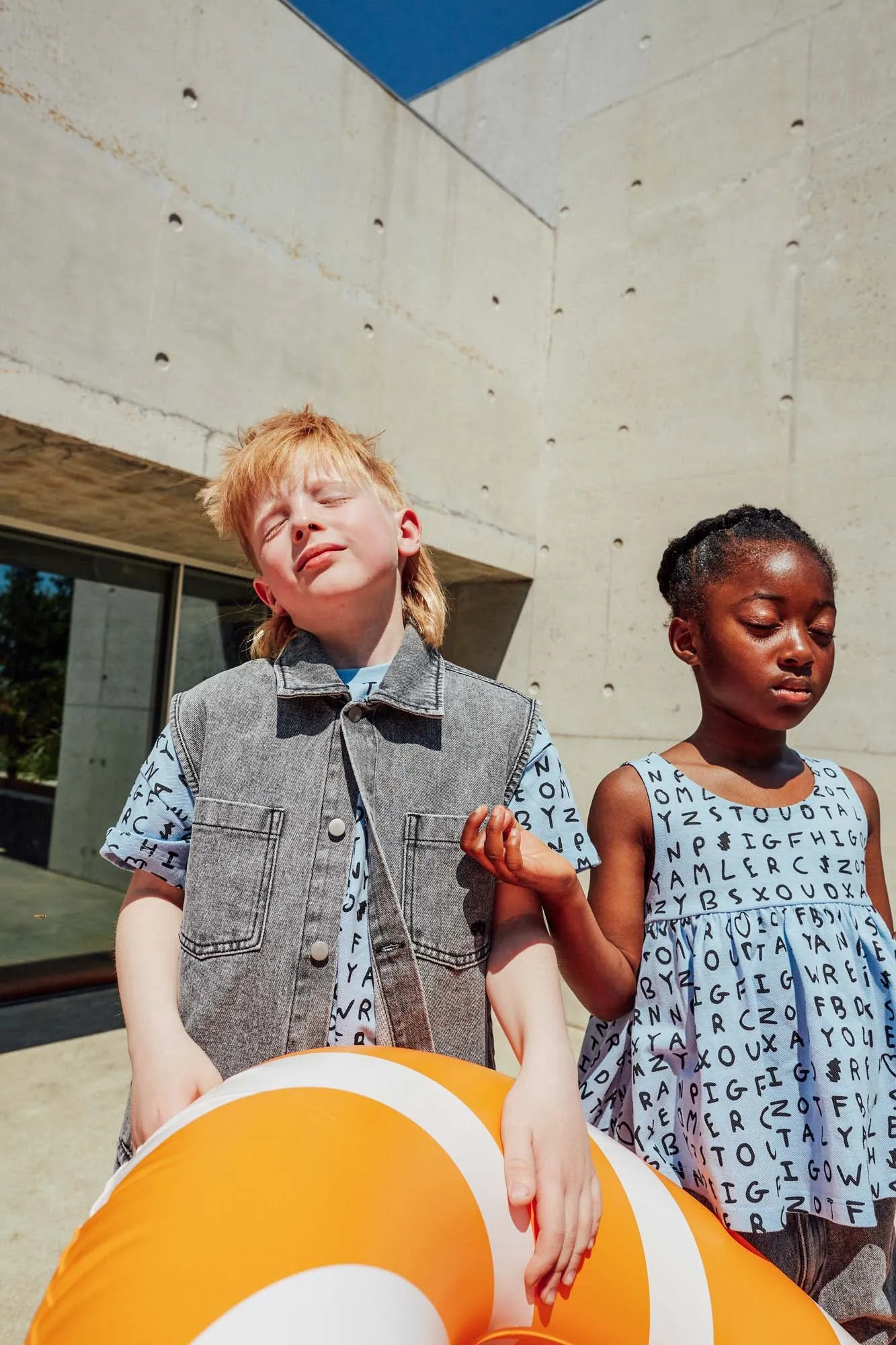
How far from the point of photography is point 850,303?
15.1 ft

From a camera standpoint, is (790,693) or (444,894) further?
(790,693)

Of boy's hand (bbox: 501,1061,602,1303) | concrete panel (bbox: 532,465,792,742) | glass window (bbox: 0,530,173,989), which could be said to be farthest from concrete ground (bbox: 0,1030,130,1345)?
concrete panel (bbox: 532,465,792,742)

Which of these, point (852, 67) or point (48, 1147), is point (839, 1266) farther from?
point (852, 67)

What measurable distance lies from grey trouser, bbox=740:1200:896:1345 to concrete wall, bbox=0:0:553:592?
3.45 meters

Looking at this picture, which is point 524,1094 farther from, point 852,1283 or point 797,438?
point 797,438

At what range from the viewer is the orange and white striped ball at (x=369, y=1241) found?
725 millimetres

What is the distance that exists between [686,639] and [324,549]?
2.46 ft

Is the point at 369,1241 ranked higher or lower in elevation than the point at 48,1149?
higher

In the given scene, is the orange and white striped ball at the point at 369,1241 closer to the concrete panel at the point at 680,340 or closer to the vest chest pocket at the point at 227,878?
the vest chest pocket at the point at 227,878

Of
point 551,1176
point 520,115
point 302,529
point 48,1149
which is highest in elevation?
point 520,115

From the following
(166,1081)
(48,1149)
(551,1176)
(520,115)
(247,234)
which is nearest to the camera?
(551,1176)

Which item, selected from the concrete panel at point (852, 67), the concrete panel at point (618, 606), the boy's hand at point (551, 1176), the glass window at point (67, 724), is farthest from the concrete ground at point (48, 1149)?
the concrete panel at point (852, 67)

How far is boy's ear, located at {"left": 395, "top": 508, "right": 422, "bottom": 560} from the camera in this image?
1534 millimetres

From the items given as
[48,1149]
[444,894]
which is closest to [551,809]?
[444,894]
